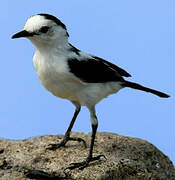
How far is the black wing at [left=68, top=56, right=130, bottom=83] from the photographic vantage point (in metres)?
5.59

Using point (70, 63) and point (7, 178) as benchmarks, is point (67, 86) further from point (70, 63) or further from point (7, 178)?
point (7, 178)

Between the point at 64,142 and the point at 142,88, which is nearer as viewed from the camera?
the point at 142,88

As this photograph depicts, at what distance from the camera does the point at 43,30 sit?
212 inches

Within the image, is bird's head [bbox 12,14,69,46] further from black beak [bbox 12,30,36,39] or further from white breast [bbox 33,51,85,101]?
white breast [bbox 33,51,85,101]

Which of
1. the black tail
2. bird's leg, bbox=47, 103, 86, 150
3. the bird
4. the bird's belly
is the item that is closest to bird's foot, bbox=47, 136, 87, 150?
bird's leg, bbox=47, 103, 86, 150

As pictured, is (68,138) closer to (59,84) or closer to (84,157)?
(84,157)

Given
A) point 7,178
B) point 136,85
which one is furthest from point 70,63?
point 7,178

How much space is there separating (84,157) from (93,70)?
48.1 inches

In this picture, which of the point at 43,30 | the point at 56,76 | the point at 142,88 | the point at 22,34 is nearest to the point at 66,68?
the point at 56,76

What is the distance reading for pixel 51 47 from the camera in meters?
5.54

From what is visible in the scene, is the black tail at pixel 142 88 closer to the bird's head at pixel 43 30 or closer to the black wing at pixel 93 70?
the black wing at pixel 93 70

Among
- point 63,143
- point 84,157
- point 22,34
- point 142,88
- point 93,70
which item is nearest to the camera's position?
point 22,34

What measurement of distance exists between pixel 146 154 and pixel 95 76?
5.50 ft

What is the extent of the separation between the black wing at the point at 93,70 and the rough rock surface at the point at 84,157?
3.65 feet
